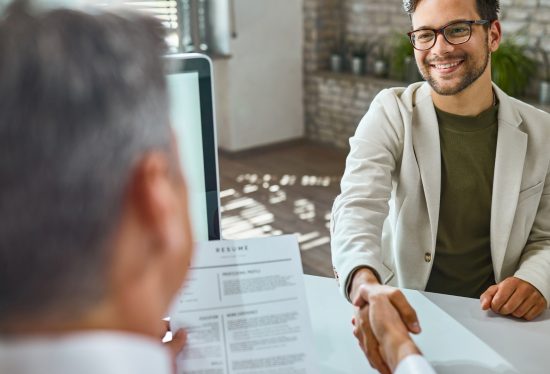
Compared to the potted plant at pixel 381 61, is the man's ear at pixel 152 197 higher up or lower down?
higher up

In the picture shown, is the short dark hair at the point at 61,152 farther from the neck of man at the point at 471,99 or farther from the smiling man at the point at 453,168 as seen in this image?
the neck of man at the point at 471,99

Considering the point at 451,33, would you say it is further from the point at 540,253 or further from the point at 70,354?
the point at 70,354

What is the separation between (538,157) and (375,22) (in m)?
4.01

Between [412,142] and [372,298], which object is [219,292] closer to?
[372,298]

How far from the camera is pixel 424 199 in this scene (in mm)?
1481

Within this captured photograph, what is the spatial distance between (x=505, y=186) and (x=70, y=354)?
1.24 meters

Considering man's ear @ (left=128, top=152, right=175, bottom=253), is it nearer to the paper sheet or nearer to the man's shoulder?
the paper sheet

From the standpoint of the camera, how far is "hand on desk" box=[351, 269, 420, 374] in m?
0.88

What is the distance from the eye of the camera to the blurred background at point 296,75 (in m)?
4.37

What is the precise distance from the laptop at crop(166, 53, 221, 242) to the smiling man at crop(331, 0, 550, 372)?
399mm

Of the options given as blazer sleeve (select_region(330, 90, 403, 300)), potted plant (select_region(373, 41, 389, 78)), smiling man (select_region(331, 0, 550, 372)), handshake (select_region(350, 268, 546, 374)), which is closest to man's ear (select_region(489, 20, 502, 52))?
smiling man (select_region(331, 0, 550, 372))

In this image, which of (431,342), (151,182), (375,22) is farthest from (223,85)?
(151,182)

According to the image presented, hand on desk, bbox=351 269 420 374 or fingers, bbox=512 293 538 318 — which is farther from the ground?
hand on desk, bbox=351 269 420 374

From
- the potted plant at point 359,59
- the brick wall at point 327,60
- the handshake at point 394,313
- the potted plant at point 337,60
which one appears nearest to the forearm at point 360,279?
the handshake at point 394,313
